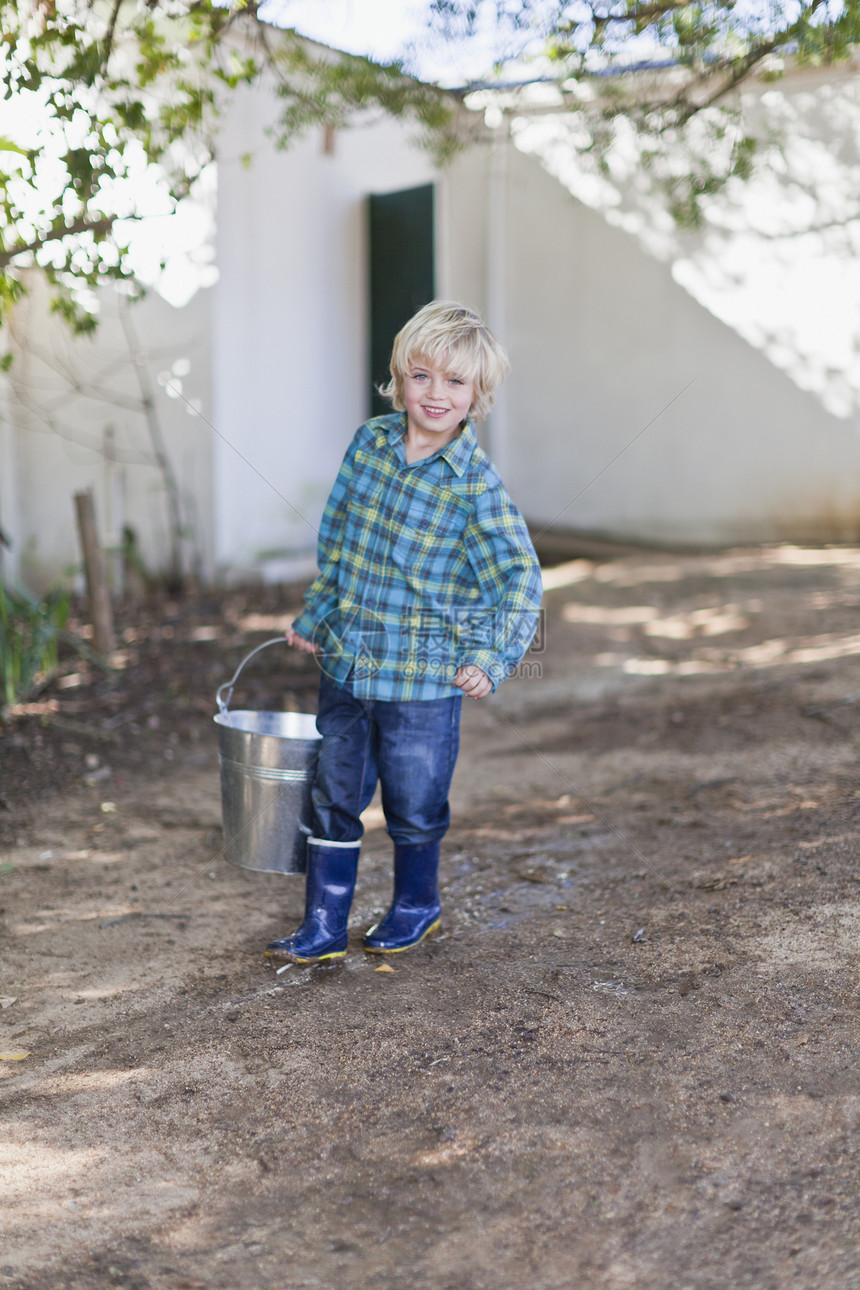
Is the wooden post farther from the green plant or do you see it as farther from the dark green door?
the dark green door

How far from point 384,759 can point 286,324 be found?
5506 mm

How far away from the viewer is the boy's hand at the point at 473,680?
2.42 metres

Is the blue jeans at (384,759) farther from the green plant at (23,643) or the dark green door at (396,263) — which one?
the dark green door at (396,263)

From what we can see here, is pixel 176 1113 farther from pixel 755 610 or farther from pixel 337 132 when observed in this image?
pixel 337 132

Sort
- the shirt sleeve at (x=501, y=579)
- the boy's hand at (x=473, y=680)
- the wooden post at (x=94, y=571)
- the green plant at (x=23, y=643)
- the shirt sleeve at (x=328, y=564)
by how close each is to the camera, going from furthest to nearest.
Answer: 1. the wooden post at (x=94, y=571)
2. the green plant at (x=23, y=643)
3. the shirt sleeve at (x=328, y=564)
4. the shirt sleeve at (x=501, y=579)
5. the boy's hand at (x=473, y=680)

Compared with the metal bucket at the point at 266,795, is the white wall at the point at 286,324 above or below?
above

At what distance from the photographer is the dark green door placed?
805cm

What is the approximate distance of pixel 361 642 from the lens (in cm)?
258

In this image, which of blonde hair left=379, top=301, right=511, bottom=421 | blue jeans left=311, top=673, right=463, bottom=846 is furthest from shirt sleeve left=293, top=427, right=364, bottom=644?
blonde hair left=379, top=301, right=511, bottom=421

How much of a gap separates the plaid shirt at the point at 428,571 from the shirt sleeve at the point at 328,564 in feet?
0.24

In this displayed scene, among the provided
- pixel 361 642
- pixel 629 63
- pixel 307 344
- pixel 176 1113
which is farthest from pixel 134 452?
pixel 176 1113

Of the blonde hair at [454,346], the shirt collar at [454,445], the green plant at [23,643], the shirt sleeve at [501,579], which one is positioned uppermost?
the blonde hair at [454,346]

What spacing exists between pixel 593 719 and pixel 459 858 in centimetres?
168

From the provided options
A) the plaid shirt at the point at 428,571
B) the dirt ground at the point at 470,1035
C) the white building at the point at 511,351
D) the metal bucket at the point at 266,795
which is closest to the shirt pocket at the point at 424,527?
the plaid shirt at the point at 428,571
